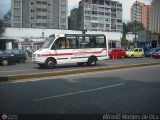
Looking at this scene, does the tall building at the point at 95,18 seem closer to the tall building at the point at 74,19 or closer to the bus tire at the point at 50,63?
the tall building at the point at 74,19

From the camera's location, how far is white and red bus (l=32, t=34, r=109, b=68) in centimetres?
2133

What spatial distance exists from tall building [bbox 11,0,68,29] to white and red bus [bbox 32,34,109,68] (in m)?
78.5

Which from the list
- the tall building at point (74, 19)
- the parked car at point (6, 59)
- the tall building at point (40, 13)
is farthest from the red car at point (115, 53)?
the tall building at point (74, 19)

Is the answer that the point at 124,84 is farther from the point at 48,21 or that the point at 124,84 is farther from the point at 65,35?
the point at 48,21

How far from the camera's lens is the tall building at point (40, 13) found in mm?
100062

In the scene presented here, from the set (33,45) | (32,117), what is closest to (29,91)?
(32,117)

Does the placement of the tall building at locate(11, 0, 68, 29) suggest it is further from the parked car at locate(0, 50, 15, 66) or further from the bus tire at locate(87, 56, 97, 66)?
the bus tire at locate(87, 56, 97, 66)

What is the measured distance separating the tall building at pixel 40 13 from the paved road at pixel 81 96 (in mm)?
88962

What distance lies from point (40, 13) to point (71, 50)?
86.4 metres

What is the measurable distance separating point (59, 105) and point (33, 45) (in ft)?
137

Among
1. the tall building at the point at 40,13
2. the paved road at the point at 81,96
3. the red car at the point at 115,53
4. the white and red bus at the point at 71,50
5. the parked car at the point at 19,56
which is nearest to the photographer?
the paved road at the point at 81,96

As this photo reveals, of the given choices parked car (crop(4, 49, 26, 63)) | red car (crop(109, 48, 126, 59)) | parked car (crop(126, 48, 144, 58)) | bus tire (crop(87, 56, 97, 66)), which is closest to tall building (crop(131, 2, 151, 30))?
bus tire (crop(87, 56, 97, 66))

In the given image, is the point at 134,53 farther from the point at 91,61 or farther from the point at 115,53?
the point at 91,61

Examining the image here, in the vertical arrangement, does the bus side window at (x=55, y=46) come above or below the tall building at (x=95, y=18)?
below
